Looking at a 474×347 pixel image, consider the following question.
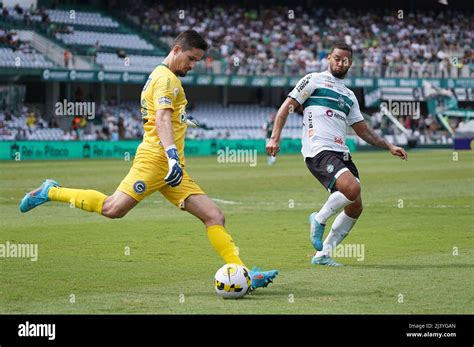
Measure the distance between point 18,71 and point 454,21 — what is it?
105 feet

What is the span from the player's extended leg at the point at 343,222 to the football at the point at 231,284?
243cm

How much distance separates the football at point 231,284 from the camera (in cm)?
897

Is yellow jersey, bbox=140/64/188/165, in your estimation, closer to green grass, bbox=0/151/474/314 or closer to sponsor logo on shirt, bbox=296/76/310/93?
green grass, bbox=0/151/474/314

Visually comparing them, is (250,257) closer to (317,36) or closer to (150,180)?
(150,180)

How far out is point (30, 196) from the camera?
10.1 metres

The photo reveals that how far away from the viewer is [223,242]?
9.35 metres

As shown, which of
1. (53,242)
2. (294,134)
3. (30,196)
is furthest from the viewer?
(294,134)

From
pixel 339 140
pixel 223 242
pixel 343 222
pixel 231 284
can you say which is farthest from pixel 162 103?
pixel 343 222

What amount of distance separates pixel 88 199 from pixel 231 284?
1715 mm

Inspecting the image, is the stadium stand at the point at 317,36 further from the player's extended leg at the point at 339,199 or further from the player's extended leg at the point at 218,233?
the player's extended leg at the point at 218,233

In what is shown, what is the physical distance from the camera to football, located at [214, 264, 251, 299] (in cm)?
897

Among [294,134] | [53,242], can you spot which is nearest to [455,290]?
[53,242]

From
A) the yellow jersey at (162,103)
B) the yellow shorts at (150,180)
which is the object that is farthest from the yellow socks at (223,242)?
the yellow jersey at (162,103)
